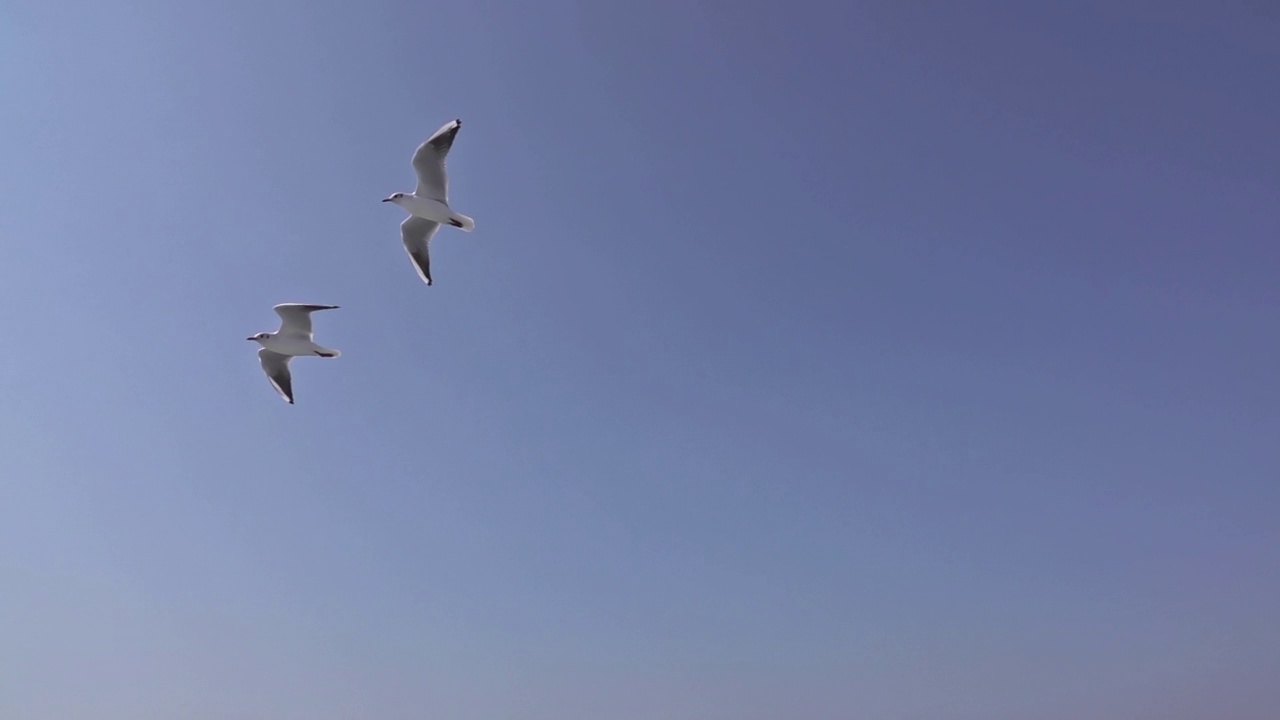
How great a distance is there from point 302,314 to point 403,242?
355cm

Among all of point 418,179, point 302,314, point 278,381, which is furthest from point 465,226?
point 278,381

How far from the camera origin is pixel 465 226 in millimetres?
27000

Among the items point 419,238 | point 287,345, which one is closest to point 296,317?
point 287,345

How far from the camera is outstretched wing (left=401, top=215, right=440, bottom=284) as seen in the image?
27188 millimetres

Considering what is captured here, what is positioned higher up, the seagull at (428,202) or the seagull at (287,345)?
the seagull at (428,202)

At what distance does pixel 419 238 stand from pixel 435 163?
81.5 inches

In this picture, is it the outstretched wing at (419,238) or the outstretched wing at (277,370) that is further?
the outstretched wing at (277,370)

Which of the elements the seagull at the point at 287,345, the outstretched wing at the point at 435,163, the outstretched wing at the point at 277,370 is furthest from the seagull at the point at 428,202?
the outstretched wing at the point at 277,370

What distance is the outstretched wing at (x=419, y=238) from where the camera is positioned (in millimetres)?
27188

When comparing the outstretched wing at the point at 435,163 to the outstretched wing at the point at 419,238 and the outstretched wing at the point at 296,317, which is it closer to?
the outstretched wing at the point at 419,238

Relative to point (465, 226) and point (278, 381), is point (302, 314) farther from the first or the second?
point (465, 226)

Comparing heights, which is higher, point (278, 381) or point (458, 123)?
point (458, 123)

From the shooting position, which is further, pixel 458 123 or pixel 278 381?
pixel 278 381

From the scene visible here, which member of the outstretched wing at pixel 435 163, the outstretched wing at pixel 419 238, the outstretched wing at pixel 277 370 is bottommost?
the outstretched wing at pixel 277 370
